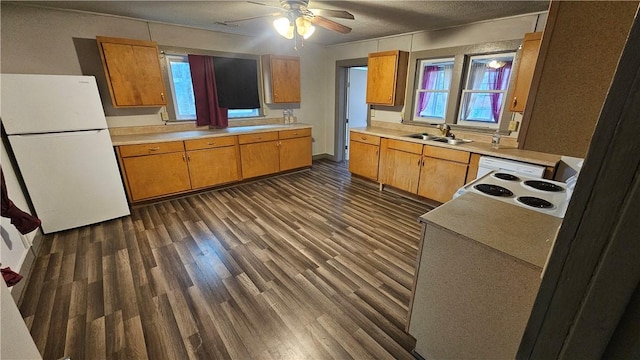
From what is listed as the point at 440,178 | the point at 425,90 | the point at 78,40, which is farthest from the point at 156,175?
the point at 425,90

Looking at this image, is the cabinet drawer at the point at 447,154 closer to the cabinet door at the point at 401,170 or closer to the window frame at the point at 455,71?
the cabinet door at the point at 401,170

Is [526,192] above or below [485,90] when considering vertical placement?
below

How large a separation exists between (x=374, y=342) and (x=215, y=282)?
1.28 meters

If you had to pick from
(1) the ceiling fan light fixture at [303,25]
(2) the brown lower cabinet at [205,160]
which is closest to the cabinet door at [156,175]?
(2) the brown lower cabinet at [205,160]

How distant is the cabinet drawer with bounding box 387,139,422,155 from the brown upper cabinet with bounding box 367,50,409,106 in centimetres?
70

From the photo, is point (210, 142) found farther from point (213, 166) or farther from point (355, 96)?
point (355, 96)

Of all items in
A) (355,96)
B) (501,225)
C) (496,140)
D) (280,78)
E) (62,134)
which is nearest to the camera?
(501,225)

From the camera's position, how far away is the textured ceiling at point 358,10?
2.49 meters

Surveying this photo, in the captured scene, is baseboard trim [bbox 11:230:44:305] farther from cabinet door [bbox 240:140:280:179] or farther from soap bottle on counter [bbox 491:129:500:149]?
soap bottle on counter [bbox 491:129:500:149]

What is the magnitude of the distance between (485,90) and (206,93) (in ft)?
12.9

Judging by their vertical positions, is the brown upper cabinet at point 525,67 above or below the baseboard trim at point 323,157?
above

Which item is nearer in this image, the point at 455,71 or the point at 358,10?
the point at 358,10

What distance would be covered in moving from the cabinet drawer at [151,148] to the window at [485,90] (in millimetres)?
3889

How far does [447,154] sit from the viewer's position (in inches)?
121
